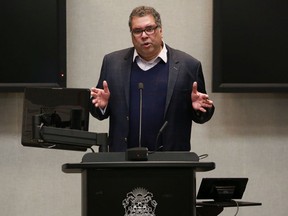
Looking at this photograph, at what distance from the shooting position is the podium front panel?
2438 millimetres

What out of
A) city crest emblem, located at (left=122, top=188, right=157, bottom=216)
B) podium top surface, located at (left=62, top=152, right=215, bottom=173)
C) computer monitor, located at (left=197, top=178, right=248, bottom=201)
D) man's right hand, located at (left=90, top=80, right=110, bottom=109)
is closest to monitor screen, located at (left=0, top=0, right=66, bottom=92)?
man's right hand, located at (left=90, top=80, right=110, bottom=109)

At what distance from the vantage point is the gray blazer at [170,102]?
11.3 feet

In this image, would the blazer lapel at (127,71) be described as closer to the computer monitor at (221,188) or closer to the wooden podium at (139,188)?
the computer monitor at (221,188)

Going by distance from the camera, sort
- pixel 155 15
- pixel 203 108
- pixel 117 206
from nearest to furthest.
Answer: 1. pixel 117 206
2. pixel 203 108
3. pixel 155 15

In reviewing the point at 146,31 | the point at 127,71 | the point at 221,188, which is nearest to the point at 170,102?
the point at 127,71

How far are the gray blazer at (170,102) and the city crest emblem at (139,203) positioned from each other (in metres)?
0.97

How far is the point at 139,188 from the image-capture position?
245cm

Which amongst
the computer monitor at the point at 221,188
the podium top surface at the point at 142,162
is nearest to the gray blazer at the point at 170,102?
the computer monitor at the point at 221,188

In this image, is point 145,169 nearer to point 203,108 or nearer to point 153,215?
point 153,215

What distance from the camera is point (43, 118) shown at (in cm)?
267

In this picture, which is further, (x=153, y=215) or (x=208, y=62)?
(x=208, y=62)

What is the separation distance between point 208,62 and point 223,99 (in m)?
0.30

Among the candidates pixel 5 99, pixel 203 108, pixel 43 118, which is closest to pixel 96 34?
pixel 5 99

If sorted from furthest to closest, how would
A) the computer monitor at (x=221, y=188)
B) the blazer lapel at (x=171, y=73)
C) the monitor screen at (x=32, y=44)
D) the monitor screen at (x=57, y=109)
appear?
the monitor screen at (x=32, y=44), the blazer lapel at (x=171, y=73), the computer monitor at (x=221, y=188), the monitor screen at (x=57, y=109)
